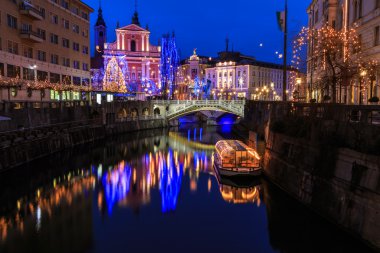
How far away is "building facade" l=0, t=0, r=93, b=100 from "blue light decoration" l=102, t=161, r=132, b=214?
601 inches

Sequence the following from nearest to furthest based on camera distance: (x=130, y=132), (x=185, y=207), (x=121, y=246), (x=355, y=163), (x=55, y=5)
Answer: (x=355, y=163) → (x=121, y=246) → (x=185, y=207) → (x=55, y=5) → (x=130, y=132)

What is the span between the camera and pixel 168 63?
104875mm

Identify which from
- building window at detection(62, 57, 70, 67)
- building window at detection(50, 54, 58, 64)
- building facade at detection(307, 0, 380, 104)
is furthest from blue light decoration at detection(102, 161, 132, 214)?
building window at detection(62, 57, 70, 67)

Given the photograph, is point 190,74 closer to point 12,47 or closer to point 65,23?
point 65,23

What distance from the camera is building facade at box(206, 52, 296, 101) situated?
126188 mm

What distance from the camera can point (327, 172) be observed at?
21359 millimetres

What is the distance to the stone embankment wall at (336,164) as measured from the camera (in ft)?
57.5

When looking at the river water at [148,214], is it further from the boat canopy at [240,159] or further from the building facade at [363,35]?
the building facade at [363,35]

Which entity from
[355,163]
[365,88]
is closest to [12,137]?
[355,163]

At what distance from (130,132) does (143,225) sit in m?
51.5

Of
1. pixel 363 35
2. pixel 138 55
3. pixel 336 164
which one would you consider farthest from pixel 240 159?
pixel 138 55

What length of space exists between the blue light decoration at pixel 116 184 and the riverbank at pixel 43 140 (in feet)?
25.3

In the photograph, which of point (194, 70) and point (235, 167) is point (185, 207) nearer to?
point (235, 167)

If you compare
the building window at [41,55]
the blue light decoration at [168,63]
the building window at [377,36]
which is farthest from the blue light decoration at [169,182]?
the blue light decoration at [168,63]
